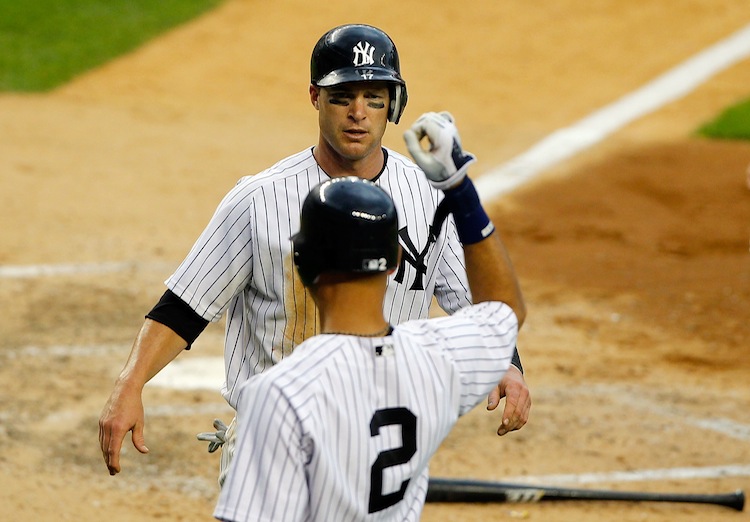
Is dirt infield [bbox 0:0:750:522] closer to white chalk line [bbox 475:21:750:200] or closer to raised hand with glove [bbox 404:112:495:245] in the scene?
white chalk line [bbox 475:21:750:200]

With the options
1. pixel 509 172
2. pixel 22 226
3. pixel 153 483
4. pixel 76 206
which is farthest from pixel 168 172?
pixel 153 483

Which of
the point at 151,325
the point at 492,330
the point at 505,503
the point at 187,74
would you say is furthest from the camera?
the point at 187,74

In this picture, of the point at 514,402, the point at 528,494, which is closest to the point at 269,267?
the point at 514,402

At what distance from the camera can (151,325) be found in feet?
11.1

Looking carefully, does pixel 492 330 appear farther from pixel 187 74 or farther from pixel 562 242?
pixel 187 74

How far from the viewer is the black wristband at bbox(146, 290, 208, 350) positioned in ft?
11.2

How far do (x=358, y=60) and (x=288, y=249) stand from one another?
0.58 meters

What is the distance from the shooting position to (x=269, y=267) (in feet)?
11.1

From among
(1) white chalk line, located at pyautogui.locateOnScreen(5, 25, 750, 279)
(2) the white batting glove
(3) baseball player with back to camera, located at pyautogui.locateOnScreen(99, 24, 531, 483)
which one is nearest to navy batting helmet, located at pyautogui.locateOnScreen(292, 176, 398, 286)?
(2) the white batting glove

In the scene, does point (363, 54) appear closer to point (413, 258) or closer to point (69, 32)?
point (413, 258)

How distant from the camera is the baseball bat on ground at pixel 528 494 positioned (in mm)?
5434

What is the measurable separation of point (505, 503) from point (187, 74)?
397 inches

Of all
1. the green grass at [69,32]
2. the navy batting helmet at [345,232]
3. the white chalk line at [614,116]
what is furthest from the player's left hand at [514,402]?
the green grass at [69,32]

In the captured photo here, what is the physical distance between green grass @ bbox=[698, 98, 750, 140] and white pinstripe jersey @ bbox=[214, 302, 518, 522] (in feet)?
34.9
